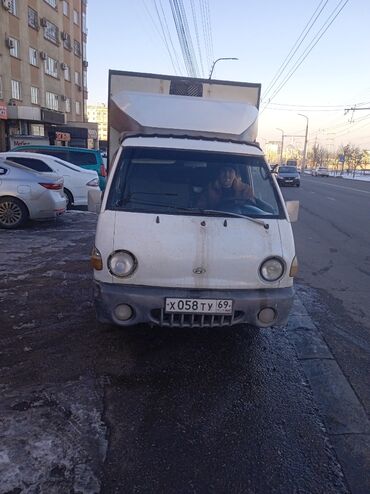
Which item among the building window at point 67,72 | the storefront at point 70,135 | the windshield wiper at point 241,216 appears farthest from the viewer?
the building window at point 67,72

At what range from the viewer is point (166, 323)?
3.59 m

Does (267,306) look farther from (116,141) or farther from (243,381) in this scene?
(116,141)

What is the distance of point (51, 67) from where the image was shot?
37094mm

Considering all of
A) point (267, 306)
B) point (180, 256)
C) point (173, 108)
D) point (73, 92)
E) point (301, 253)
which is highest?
point (73, 92)

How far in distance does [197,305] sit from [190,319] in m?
0.16

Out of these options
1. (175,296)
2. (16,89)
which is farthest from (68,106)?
(175,296)

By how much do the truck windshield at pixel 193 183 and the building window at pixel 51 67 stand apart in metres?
36.2

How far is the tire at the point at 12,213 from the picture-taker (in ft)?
31.3

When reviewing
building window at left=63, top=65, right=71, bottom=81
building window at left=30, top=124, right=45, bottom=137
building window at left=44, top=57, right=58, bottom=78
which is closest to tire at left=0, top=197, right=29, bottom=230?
building window at left=30, top=124, right=45, bottom=137

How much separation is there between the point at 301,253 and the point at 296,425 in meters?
6.05

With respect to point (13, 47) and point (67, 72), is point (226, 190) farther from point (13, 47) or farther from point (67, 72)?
point (67, 72)

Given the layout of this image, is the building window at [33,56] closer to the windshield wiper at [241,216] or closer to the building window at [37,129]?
the building window at [37,129]

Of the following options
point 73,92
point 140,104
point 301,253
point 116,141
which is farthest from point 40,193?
point 73,92

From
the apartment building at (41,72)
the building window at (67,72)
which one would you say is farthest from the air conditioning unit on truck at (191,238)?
the building window at (67,72)
